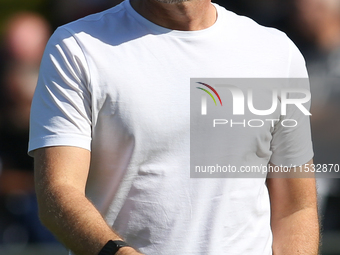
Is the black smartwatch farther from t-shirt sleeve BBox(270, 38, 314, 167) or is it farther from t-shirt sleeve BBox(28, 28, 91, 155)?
t-shirt sleeve BBox(270, 38, 314, 167)

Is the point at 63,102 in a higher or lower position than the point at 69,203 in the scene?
higher

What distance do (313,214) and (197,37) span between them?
2.55ft

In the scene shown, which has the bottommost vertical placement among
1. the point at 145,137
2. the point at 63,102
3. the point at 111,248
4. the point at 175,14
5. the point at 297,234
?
the point at 297,234

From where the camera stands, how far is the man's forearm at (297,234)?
6.36 feet

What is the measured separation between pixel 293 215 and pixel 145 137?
2.25 ft

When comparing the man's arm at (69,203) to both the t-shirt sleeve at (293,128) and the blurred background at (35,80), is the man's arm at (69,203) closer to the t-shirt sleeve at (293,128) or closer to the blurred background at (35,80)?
the t-shirt sleeve at (293,128)

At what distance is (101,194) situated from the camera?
176cm

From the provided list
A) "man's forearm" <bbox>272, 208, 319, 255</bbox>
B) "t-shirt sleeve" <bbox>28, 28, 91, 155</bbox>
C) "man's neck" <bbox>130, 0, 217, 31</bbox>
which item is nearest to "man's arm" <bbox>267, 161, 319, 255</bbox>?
"man's forearm" <bbox>272, 208, 319, 255</bbox>

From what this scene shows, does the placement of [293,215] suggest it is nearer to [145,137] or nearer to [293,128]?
[293,128]

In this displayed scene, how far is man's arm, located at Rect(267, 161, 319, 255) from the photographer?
6.41 ft

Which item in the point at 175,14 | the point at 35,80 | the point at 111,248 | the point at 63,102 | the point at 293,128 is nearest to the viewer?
the point at 111,248

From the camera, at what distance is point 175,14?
1.86 meters

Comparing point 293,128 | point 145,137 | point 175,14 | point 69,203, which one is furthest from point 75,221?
point 293,128

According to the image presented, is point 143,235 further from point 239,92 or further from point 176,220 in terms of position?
point 239,92
